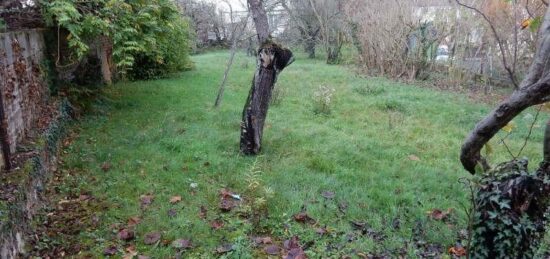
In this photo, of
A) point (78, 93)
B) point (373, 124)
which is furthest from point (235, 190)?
point (78, 93)

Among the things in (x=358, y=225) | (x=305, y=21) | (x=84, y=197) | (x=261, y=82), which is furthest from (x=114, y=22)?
(x=305, y=21)

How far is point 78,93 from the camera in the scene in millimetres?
8055

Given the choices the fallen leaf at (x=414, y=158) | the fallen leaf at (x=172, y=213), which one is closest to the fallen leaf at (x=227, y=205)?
the fallen leaf at (x=172, y=213)

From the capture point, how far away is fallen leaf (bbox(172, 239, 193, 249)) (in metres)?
3.57

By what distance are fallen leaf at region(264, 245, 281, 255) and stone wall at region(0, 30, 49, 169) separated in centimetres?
A: 250

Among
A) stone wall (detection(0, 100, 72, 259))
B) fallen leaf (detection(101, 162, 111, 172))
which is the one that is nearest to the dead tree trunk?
fallen leaf (detection(101, 162, 111, 172))

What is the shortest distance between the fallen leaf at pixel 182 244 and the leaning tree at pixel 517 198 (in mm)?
2270

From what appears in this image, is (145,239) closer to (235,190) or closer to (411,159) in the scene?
(235,190)

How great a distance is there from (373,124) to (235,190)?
3.85 m

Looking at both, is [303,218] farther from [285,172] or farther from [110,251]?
[110,251]

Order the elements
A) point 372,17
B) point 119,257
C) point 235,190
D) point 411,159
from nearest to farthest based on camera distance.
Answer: point 119,257 < point 235,190 < point 411,159 < point 372,17

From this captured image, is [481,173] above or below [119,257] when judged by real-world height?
above

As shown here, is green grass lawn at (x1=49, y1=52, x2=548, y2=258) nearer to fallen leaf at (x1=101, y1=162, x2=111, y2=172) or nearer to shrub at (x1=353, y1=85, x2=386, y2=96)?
fallen leaf at (x1=101, y1=162, x2=111, y2=172)

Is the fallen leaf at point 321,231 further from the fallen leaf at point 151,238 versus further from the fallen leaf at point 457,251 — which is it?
the fallen leaf at point 151,238
